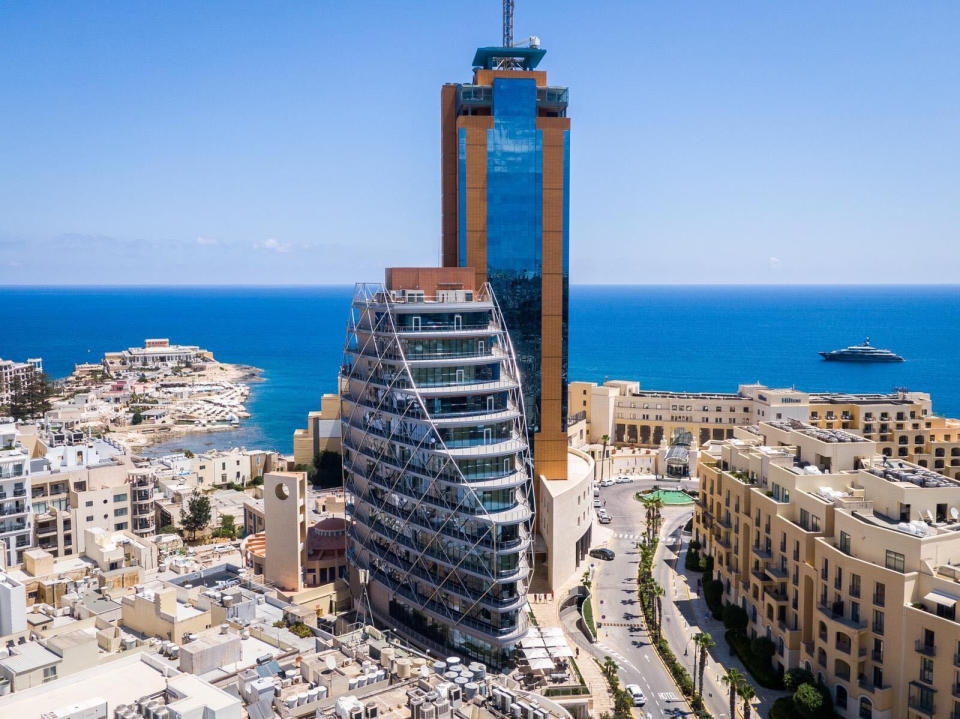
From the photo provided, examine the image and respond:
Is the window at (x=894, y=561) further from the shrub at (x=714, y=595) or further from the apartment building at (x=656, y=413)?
the apartment building at (x=656, y=413)

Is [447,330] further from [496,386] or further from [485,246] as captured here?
[485,246]

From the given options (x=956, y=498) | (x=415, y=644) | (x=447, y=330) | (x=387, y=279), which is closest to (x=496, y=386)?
(x=447, y=330)

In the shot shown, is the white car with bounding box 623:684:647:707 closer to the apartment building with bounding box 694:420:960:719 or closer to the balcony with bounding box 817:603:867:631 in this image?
the apartment building with bounding box 694:420:960:719

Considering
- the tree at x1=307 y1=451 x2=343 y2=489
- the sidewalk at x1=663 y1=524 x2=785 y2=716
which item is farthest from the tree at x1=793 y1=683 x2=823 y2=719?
the tree at x1=307 y1=451 x2=343 y2=489

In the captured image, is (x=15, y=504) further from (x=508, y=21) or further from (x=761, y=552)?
(x=508, y=21)

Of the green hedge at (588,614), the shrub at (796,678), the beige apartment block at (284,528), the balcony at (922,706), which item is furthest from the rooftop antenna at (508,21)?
the balcony at (922,706)
